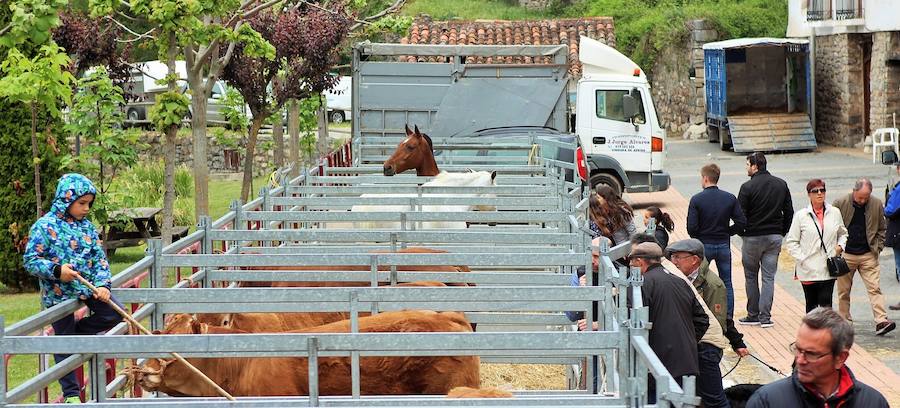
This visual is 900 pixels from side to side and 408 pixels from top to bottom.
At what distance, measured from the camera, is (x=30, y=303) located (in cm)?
1633

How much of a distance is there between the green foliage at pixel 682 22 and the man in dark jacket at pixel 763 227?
98.6ft

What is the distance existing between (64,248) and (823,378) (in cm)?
469

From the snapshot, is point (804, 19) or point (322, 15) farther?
point (804, 19)

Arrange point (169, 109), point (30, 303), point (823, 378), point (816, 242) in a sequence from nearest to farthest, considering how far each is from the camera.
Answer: point (823, 378) < point (816, 242) < point (169, 109) < point (30, 303)

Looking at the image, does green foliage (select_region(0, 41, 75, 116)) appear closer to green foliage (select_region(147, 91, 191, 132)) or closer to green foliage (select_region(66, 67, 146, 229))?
green foliage (select_region(147, 91, 191, 132))

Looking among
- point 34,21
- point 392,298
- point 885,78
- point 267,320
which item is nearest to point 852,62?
point 885,78

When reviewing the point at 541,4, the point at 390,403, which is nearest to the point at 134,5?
the point at 390,403

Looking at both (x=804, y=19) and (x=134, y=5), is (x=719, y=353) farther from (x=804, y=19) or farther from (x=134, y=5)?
(x=804, y=19)

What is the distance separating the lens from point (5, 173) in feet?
56.4

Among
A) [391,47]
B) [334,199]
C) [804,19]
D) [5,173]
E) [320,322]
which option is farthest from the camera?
[804,19]

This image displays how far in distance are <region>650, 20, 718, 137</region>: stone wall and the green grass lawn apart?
1738 cm

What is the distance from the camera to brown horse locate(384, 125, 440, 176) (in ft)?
49.5

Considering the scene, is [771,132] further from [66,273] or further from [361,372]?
[361,372]

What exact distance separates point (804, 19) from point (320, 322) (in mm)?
32451
